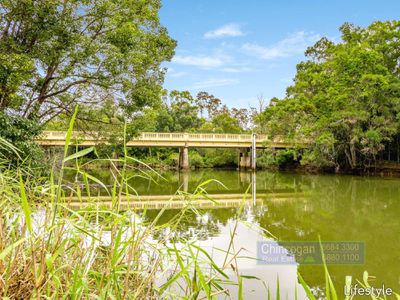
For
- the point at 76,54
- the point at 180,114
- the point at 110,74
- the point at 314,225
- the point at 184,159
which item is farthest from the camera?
the point at 180,114

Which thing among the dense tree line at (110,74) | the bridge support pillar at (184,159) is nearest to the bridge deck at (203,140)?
the bridge support pillar at (184,159)

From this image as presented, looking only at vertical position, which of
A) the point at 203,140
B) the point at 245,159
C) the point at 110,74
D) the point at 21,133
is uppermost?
the point at 110,74

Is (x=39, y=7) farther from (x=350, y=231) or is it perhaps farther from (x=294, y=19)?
(x=294, y=19)

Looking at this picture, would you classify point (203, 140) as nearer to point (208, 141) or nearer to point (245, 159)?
point (208, 141)

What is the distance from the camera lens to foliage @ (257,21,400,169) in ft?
47.1

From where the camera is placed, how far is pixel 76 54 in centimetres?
726

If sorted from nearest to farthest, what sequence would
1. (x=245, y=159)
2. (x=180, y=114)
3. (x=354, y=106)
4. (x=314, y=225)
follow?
(x=314, y=225), (x=354, y=106), (x=245, y=159), (x=180, y=114)

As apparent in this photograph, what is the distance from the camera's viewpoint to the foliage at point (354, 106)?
1436cm

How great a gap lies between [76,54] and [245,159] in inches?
669

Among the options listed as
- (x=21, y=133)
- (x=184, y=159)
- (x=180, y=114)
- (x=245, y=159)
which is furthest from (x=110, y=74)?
(x=180, y=114)

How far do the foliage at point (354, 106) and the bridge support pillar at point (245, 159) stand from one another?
484 centimetres

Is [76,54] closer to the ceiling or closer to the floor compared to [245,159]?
closer to the ceiling

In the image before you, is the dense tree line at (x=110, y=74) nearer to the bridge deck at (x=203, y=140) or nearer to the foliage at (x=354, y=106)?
the foliage at (x=354, y=106)

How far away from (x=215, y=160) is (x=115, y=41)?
18513mm
